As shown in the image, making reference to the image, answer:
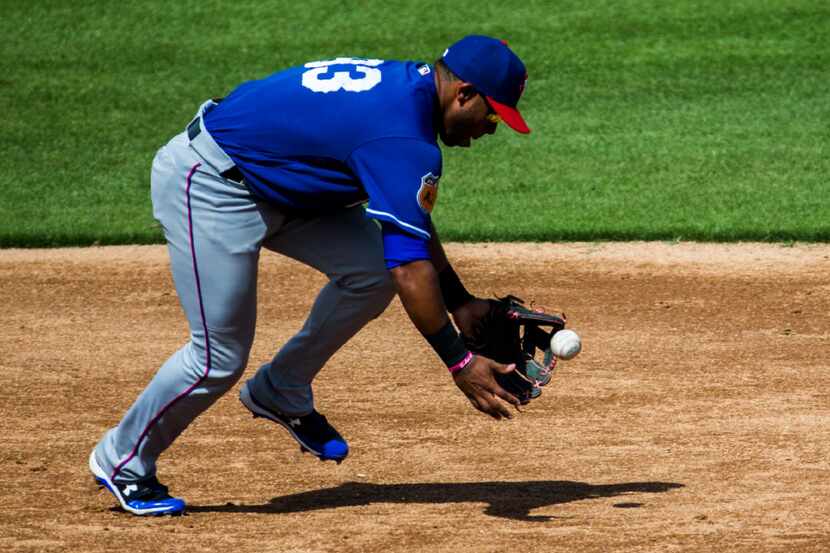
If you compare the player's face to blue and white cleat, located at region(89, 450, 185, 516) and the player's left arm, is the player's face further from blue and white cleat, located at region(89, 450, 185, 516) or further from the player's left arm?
blue and white cleat, located at region(89, 450, 185, 516)

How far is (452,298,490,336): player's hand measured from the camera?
199 inches

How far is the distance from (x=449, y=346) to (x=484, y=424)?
1.71 meters

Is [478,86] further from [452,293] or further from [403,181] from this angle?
[452,293]

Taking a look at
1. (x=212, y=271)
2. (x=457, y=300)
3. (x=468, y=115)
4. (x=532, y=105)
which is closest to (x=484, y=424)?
(x=457, y=300)

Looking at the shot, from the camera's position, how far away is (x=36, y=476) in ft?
18.5

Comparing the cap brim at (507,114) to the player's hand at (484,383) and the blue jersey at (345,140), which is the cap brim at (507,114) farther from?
the player's hand at (484,383)

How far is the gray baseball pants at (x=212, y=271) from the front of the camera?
4.87 m

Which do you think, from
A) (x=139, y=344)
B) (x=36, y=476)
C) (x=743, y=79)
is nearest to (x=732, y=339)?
(x=139, y=344)

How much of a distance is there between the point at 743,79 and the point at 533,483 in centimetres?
902

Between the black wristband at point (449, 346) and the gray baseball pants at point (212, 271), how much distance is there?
0.55 metres

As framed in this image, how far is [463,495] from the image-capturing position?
5.36 m

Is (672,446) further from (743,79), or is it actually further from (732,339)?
(743,79)

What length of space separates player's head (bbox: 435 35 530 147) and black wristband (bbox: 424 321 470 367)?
2.15 ft

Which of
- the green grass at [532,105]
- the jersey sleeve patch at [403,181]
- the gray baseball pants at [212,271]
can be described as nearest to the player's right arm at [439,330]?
the jersey sleeve patch at [403,181]
